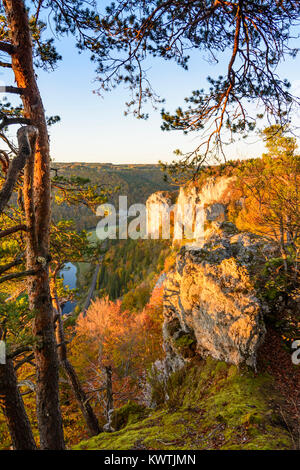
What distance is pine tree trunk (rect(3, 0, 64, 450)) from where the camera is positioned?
3043 mm

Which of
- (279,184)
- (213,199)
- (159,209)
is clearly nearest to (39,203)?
(279,184)

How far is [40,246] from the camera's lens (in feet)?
10.8

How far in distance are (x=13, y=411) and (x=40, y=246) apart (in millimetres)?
2740

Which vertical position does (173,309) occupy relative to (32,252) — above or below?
below

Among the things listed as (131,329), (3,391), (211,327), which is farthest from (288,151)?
(131,329)

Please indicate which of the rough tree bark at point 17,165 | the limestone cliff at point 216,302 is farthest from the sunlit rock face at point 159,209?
the rough tree bark at point 17,165

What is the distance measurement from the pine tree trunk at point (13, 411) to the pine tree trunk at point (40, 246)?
0.58 meters

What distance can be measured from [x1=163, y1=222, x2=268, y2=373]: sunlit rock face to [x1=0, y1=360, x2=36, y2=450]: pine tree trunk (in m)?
5.16

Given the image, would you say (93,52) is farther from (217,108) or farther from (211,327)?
(211,327)

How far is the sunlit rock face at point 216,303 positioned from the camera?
6.44 meters

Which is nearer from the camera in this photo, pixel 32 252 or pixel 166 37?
pixel 32 252

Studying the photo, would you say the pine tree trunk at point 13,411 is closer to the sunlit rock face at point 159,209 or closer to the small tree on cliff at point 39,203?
the small tree on cliff at point 39,203

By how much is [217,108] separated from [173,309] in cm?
863

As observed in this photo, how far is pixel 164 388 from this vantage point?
837 centimetres
